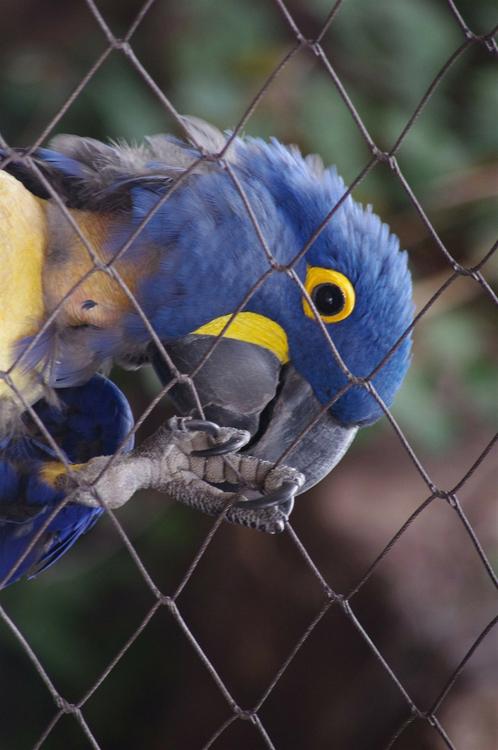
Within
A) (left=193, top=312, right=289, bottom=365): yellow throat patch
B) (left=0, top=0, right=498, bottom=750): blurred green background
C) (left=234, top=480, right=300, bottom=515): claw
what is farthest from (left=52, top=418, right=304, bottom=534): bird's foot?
(left=0, top=0, right=498, bottom=750): blurred green background

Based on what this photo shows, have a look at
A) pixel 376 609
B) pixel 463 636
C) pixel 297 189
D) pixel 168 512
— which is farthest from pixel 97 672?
pixel 297 189

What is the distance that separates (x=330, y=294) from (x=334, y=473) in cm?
74

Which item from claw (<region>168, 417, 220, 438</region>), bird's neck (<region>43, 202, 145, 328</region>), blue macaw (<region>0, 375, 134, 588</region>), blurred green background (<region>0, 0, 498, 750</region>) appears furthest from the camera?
blurred green background (<region>0, 0, 498, 750</region>)

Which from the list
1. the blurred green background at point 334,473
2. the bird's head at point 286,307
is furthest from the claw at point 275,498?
the blurred green background at point 334,473

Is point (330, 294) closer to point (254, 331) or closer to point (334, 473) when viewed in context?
point (254, 331)

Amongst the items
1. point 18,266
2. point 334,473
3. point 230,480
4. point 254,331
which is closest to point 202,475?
point 230,480

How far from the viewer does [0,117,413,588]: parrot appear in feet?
3.12

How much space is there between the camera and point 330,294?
3.19ft

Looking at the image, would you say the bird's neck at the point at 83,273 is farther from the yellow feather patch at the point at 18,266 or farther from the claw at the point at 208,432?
the claw at the point at 208,432

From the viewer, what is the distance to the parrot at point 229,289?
37.5 inches

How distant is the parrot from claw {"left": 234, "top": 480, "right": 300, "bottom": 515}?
0.09 meters

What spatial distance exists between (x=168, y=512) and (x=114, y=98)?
76 centimetres

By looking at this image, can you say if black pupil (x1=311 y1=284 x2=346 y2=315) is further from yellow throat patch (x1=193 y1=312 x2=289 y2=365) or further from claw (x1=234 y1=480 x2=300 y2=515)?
claw (x1=234 y1=480 x2=300 y2=515)

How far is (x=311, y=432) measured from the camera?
98 centimetres
